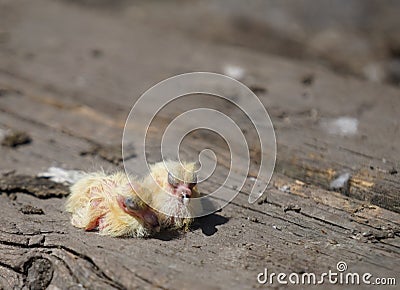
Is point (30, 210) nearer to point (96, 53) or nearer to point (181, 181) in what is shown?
point (181, 181)

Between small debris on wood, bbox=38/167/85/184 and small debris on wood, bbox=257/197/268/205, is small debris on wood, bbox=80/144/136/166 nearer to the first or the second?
small debris on wood, bbox=38/167/85/184

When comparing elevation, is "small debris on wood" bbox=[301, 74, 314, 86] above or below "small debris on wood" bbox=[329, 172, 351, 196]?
above

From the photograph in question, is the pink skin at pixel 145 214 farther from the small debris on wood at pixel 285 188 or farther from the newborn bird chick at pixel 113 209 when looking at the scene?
the small debris on wood at pixel 285 188

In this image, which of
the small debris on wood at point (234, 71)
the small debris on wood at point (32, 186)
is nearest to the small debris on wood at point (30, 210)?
the small debris on wood at point (32, 186)

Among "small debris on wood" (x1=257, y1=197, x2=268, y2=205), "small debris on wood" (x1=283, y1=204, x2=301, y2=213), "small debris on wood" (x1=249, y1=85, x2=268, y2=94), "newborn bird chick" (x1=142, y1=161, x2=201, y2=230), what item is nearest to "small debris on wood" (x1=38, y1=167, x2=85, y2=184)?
"newborn bird chick" (x1=142, y1=161, x2=201, y2=230)

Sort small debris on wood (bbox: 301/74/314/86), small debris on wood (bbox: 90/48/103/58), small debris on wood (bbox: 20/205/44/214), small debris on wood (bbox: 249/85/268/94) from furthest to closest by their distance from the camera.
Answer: small debris on wood (bbox: 90/48/103/58), small debris on wood (bbox: 301/74/314/86), small debris on wood (bbox: 249/85/268/94), small debris on wood (bbox: 20/205/44/214)

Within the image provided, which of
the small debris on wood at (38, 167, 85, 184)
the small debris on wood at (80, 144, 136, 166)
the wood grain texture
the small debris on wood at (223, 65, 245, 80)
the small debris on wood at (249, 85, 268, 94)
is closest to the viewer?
the wood grain texture

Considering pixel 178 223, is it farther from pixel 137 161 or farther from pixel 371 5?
pixel 371 5
